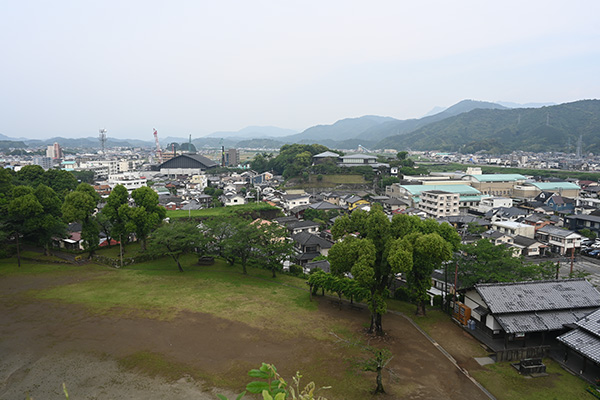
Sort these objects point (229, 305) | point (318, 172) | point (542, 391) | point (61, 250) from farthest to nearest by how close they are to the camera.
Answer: point (318, 172) < point (61, 250) < point (229, 305) < point (542, 391)

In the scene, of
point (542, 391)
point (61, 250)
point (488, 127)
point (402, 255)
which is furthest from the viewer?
point (488, 127)

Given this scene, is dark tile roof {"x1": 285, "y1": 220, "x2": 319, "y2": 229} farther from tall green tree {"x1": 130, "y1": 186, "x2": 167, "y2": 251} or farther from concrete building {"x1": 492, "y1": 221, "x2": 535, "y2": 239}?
concrete building {"x1": 492, "y1": 221, "x2": 535, "y2": 239}

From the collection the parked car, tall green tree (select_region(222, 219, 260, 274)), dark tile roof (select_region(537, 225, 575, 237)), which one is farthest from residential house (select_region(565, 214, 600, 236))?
tall green tree (select_region(222, 219, 260, 274))

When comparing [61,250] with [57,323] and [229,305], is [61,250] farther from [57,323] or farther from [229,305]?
[229,305]

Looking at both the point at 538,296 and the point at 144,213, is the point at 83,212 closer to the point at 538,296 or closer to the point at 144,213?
the point at 144,213

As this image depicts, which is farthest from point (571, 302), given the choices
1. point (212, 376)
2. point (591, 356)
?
point (212, 376)
